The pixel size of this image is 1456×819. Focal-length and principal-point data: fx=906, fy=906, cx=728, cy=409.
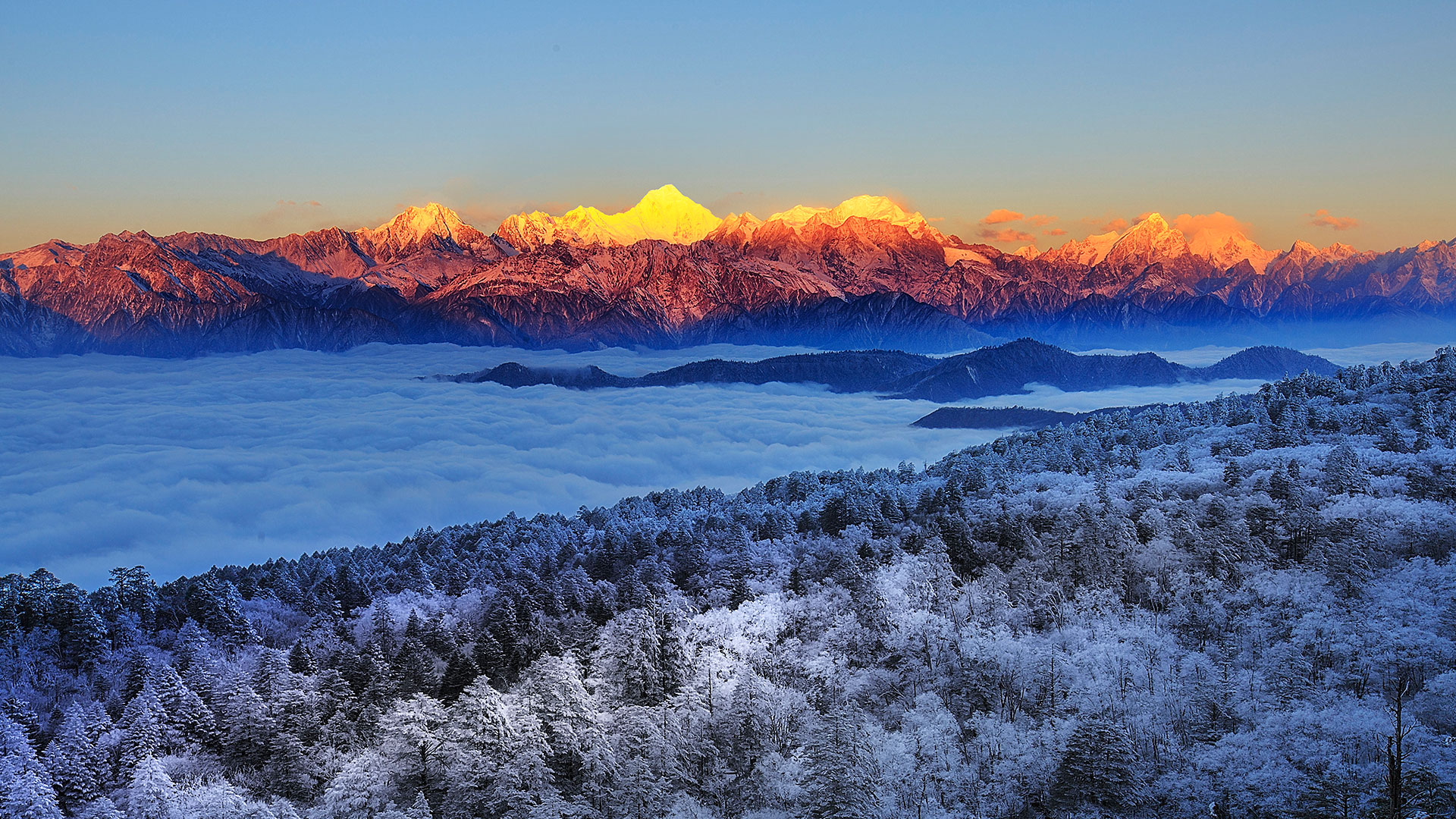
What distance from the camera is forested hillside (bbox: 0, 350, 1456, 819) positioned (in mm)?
85625

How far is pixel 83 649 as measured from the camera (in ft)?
436

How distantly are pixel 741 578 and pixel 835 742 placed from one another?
57.9 m

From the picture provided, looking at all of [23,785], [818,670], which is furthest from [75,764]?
[818,670]

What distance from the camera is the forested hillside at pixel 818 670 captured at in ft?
281

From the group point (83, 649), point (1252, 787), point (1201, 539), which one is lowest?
point (83, 649)

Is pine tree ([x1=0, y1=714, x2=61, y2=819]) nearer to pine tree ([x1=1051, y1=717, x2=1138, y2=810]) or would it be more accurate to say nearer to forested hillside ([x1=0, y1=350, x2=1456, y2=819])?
forested hillside ([x1=0, y1=350, x2=1456, y2=819])

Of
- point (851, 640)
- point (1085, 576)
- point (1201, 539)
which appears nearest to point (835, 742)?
point (851, 640)

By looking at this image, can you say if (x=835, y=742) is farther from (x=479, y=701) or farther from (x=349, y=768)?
(x=349, y=768)

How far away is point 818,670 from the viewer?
117000 millimetres

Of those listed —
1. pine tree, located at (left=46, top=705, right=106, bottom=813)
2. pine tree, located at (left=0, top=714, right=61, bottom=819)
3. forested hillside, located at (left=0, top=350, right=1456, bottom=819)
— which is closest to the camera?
pine tree, located at (left=0, top=714, right=61, bottom=819)

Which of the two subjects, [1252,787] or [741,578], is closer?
[1252,787]

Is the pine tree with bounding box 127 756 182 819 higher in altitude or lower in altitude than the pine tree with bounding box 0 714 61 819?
lower

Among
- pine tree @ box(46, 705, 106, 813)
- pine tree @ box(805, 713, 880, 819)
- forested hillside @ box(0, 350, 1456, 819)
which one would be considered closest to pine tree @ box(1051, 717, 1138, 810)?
forested hillside @ box(0, 350, 1456, 819)

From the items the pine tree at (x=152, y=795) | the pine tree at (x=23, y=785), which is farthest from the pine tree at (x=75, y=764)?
the pine tree at (x=152, y=795)
